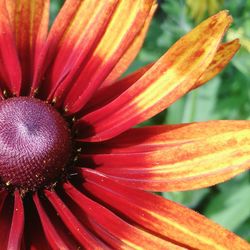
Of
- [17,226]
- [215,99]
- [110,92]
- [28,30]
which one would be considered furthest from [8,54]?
[215,99]

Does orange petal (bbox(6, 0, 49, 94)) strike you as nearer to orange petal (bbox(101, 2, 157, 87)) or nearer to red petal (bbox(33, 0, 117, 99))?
red petal (bbox(33, 0, 117, 99))

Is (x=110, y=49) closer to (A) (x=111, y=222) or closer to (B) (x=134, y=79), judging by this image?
(B) (x=134, y=79)

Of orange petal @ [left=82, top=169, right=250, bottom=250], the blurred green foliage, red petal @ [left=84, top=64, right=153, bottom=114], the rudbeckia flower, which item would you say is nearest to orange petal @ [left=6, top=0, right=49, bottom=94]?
the rudbeckia flower

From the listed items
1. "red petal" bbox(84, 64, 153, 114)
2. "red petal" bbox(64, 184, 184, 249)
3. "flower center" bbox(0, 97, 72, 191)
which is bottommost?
"red petal" bbox(64, 184, 184, 249)

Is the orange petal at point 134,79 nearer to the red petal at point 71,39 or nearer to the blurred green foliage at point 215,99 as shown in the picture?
the red petal at point 71,39

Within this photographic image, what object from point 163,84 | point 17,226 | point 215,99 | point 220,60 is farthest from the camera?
point 215,99

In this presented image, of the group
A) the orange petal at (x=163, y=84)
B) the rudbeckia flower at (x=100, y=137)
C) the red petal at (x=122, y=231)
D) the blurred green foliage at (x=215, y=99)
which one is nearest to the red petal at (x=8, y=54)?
the rudbeckia flower at (x=100, y=137)

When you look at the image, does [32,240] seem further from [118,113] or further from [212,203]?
[212,203]
